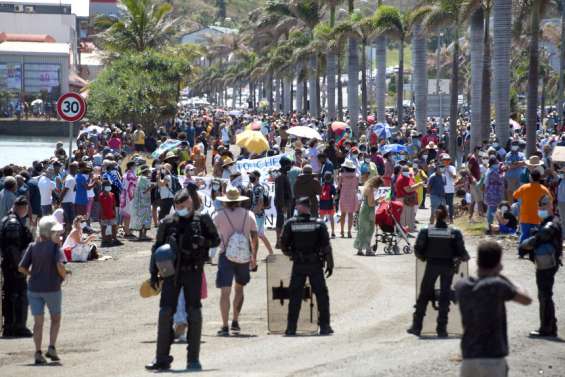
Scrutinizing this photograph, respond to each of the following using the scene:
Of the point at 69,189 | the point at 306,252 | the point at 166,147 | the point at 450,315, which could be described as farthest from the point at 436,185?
the point at 306,252

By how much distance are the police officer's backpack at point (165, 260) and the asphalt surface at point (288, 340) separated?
3.25ft

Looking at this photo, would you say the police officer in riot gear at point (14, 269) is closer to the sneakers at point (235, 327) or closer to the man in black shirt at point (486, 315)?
the sneakers at point (235, 327)

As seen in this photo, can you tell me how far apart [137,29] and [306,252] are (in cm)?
5202

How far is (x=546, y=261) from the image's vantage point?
13.6m

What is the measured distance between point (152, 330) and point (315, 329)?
201 centimetres

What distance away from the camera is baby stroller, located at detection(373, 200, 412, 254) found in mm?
21344

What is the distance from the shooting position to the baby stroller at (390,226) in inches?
840

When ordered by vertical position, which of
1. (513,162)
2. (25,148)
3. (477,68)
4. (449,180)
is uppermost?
(477,68)

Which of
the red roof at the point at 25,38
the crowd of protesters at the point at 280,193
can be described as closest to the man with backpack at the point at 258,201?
the crowd of protesters at the point at 280,193

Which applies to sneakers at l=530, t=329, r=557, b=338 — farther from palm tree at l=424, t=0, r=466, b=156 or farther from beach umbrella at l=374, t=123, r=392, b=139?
beach umbrella at l=374, t=123, r=392, b=139

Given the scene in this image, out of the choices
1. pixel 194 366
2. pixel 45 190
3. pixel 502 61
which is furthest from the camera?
pixel 502 61

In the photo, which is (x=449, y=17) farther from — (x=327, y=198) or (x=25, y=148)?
(x=25, y=148)

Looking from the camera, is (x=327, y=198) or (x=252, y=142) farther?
(x=252, y=142)

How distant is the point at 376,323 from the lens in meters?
14.5
